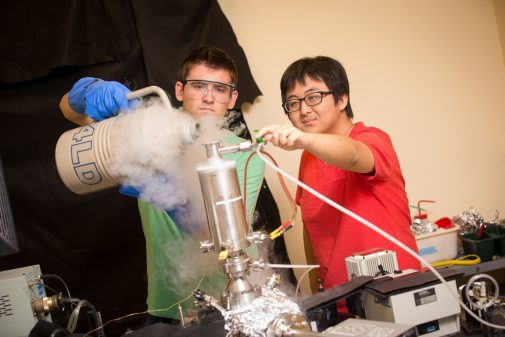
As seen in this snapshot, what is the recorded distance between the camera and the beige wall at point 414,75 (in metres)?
2.92

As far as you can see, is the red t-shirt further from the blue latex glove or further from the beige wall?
the beige wall

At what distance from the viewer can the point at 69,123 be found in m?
2.50

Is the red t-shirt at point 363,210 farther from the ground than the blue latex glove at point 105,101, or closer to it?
closer to it

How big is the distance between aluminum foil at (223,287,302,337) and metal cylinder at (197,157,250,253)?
0.14 m

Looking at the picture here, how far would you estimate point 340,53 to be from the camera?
3018 mm

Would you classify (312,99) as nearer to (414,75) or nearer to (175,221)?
(175,221)

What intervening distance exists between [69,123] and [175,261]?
1.32 meters

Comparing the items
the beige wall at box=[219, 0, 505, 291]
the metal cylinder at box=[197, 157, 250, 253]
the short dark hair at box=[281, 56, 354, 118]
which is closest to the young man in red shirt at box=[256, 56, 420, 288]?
the short dark hair at box=[281, 56, 354, 118]

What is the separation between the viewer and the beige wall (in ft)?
9.57

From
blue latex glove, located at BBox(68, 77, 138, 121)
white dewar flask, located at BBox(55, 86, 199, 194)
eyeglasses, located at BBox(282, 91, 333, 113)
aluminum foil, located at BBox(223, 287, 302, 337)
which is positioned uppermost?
blue latex glove, located at BBox(68, 77, 138, 121)

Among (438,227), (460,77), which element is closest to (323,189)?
(438,227)

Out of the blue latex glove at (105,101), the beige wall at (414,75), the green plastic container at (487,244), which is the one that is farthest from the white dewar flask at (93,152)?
the green plastic container at (487,244)

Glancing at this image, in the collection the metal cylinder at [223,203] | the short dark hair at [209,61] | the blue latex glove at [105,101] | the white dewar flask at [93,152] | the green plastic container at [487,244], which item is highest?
the short dark hair at [209,61]

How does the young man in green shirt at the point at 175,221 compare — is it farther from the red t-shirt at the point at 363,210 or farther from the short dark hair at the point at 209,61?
the red t-shirt at the point at 363,210
